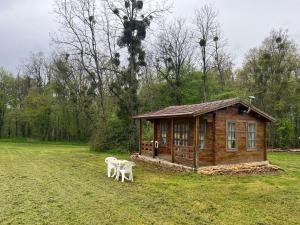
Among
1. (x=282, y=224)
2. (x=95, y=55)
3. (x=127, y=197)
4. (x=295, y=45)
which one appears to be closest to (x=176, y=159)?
(x=127, y=197)

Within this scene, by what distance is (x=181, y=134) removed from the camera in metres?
16.8

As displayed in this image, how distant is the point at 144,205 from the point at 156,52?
2765 centimetres

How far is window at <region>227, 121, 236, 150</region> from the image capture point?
15.7 metres

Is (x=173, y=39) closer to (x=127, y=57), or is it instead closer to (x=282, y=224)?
(x=127, y=57)

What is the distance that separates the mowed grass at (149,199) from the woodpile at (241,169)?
816 mm

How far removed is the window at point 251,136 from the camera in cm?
1658

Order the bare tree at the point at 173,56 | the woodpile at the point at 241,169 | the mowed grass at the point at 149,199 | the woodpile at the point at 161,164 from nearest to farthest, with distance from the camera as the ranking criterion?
the mowed grass at the point at 149,199
the woodpile at the point at 241,169
the woodpile at the point at 161,164
the bare tree at the point at 173,56

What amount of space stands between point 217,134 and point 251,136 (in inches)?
91.3

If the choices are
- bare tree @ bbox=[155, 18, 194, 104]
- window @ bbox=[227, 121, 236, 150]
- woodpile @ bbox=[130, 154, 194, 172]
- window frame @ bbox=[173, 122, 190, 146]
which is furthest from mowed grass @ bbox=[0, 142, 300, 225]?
bare tree @ bbox=[155, 18, 194, 104]

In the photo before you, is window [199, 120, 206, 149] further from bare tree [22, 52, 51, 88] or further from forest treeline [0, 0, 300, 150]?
bare tree [22, 52, 51, 88]

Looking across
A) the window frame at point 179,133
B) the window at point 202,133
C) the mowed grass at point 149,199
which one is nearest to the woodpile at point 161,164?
the mowed grass at point 149,199

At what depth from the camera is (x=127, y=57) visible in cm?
2755

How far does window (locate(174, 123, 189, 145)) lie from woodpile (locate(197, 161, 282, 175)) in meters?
2.17

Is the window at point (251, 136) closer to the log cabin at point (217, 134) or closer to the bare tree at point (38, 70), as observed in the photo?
the log cabin at point (217, 134)
